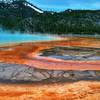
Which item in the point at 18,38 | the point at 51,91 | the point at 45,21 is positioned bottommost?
the point at 18,38

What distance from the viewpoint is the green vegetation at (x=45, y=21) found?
158 feet

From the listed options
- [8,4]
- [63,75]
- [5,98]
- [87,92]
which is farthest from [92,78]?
[8,4]

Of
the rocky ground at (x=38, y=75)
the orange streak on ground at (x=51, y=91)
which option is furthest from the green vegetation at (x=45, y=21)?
the orange streak on ground at (x=51, y=91)

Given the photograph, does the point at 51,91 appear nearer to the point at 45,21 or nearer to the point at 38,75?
the point at 38,75

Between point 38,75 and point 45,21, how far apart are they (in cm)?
4236

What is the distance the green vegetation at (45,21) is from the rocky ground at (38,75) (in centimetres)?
3303

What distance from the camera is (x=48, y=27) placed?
1940 inches

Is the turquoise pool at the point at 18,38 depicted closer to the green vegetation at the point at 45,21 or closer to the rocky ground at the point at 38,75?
the green vegetation at the point at 45,21

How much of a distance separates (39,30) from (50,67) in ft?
113

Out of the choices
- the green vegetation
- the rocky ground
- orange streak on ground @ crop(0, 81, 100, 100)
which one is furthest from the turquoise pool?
orange streak on ground @ crop(0, 81, 100, 100)

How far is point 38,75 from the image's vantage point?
12266 millimetres

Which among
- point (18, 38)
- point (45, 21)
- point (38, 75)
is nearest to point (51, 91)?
point (38, 75)

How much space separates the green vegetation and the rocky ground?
33.0 metres

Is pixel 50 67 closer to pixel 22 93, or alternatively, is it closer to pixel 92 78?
pixel 92 78
